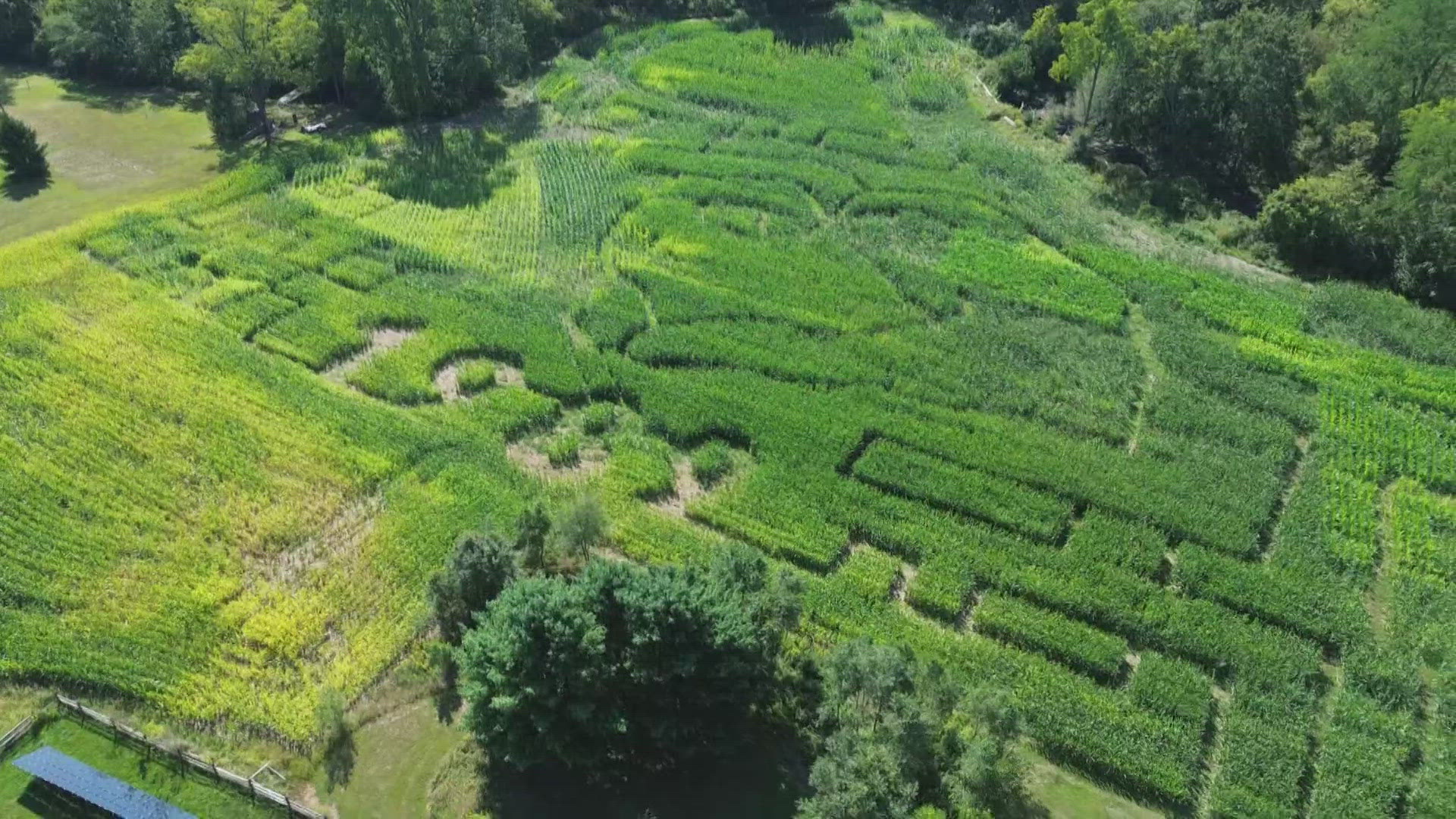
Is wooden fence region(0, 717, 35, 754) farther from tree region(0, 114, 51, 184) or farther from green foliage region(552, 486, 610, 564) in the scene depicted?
tree region(0, 114, 51, 184)

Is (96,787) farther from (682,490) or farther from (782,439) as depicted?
(782,439)

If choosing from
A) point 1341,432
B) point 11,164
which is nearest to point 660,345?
point 1341,432

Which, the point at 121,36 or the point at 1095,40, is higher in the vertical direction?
the point at 1095,40

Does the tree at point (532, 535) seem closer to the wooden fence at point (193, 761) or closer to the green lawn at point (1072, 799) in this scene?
the wooden fence at point (193, 761)

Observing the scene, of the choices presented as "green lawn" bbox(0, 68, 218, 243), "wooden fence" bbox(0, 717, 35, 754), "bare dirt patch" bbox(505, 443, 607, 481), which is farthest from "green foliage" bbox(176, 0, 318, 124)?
"wooden fence" bbox(0, 717, 35, 754)

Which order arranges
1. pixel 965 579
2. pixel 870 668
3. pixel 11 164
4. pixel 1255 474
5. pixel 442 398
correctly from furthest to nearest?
pixel 11 164
pixel 442 398
pixel 1255 474
pixel 965 579
pixel 870 668

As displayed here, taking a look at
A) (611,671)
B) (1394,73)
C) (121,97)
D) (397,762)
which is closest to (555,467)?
(397,762)

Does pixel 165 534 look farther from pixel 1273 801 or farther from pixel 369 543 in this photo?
pixel 1273 801
